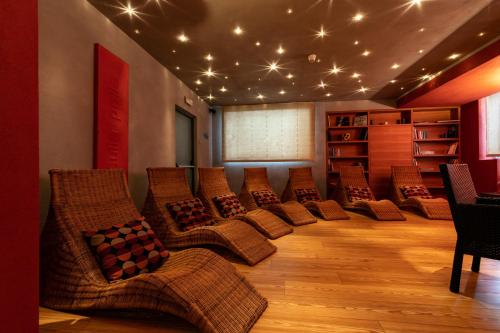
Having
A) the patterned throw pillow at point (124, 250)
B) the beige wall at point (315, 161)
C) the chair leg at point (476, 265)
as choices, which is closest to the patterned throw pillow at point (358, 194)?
the beige wall at point (315, 161)

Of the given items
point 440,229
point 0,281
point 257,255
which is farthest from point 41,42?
point 440,229

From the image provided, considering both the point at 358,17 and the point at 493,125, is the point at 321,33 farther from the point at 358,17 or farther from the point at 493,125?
the point at 493,125

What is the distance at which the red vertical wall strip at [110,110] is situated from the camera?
2.50 m

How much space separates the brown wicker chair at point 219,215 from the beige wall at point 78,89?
2.44 feet

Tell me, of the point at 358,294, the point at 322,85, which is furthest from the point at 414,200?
the point at 358,294

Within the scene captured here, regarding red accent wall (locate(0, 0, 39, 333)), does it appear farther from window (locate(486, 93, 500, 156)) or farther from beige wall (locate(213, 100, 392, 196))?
window (locate(486, 93, 500, 156))

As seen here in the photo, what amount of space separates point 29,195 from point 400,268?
7.89 feet

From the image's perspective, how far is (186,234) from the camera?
2.43 metres

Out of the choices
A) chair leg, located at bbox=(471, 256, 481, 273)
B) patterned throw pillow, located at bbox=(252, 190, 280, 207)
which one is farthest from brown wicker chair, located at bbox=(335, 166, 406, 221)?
chair leg, located at bbox=(471, 256, 481, 273)

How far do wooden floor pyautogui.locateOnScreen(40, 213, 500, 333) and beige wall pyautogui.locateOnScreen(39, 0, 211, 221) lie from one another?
1.29 meters

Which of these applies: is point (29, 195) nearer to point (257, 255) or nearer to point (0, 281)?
point (0, 281)

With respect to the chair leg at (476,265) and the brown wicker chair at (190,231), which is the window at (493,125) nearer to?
the chair leg at (476,265)

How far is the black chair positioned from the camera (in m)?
1.56

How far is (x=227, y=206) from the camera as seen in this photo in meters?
3.47
